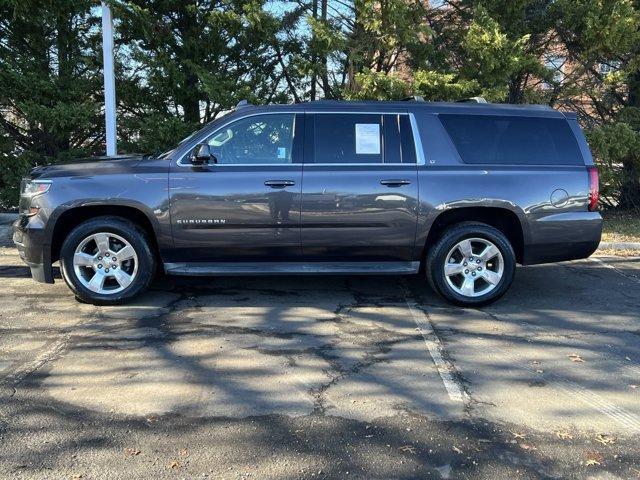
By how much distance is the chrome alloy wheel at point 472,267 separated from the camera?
18.3 ft

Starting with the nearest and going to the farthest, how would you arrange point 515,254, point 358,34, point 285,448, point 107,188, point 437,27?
point 285,448, point 107,188, point 515,254, point 358,34, point 437,27

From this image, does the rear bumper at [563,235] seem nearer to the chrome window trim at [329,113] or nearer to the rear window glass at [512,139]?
the rear window glass at [512,139]

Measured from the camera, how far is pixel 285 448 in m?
3.05

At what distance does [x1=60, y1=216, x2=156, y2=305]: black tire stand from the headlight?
0.45 meters

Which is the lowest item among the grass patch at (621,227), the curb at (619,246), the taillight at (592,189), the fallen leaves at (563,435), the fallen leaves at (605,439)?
the fallen leaves at (605,439)

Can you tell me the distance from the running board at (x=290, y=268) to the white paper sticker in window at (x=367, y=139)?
1099 mm

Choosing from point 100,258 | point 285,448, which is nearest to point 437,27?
point 100,258

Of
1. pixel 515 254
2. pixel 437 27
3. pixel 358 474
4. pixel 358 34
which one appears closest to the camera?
pixel 358 474

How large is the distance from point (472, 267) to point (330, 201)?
1.55m

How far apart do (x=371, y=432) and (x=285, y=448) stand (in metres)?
0.51

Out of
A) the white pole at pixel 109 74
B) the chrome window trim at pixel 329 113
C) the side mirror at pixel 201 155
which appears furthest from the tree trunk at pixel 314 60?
the side mirror at pixel 201 155

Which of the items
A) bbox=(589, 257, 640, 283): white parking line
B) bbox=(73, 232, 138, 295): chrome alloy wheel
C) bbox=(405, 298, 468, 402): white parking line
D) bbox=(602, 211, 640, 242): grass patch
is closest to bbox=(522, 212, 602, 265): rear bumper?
bbox=(405, 298, 468, 402): white parking line

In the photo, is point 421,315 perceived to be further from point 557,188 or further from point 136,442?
point 136,442

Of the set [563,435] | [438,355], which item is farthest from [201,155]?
[563,435]
